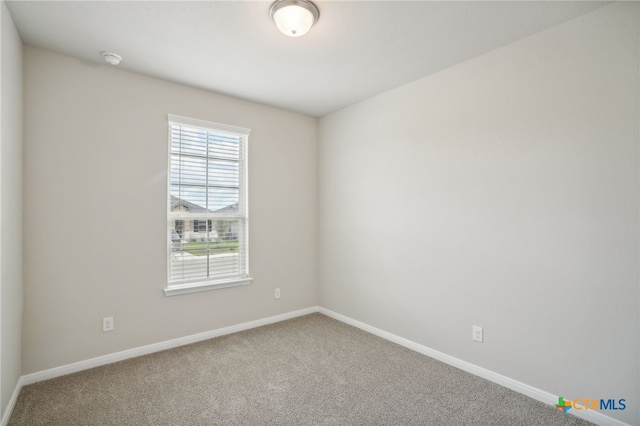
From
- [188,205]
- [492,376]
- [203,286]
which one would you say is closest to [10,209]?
[188,205]

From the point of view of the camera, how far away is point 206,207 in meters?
3.52

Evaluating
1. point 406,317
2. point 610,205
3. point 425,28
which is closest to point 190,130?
point 425,28

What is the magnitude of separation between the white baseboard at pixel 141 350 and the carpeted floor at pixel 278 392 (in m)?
0.06

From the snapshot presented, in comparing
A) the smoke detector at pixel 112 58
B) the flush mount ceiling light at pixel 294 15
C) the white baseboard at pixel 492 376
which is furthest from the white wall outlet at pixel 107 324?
the flush mount ceiling light at pixel 294 15

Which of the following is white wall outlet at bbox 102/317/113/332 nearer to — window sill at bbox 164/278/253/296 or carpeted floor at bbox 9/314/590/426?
carpeted floor at bbox 9/314/590/426

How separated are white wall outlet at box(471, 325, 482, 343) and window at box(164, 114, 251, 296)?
2357mm

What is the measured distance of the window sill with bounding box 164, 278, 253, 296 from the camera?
10.6 ft

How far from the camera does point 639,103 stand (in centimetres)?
196

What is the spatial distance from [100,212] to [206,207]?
0.96 m

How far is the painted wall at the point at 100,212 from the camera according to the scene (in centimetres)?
261

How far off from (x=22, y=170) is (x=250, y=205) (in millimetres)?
1988

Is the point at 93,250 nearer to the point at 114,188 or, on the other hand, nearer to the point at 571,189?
the point at 114,188

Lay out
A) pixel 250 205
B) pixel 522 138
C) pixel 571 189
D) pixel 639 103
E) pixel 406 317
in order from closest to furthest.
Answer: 1. pixel 639 103
2. pixel 571 189
3. pixel 522 138
4. pixel 406 317
5. pixel 250 205

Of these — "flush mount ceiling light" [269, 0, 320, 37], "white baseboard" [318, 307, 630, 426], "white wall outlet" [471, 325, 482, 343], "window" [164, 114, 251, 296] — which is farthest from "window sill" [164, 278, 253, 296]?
"flush mount ceiling light" [269, 0, 320, 37]
